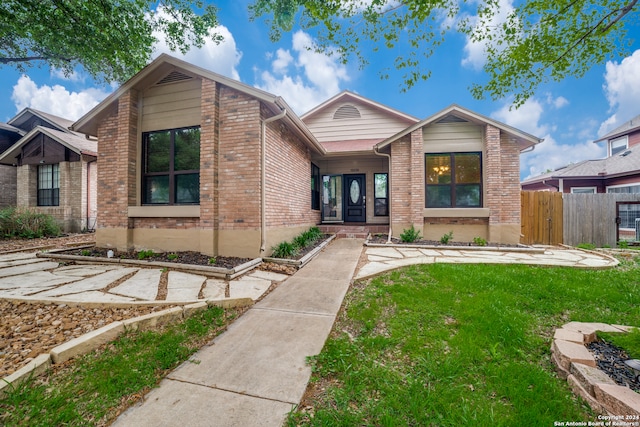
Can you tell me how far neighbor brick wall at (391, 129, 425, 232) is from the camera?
8102 mm

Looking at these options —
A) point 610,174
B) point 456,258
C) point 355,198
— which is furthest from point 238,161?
point 610,174

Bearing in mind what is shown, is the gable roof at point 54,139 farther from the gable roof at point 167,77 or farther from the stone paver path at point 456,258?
the stone paver path at point 456,258

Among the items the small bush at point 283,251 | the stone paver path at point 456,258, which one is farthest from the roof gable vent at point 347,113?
the small bush at point 283,251

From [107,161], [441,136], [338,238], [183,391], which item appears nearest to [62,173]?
[107,161]

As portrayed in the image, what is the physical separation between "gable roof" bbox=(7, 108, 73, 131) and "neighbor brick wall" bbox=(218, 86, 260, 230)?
16.0 m

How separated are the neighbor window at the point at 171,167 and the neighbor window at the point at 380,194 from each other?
23.9 ft

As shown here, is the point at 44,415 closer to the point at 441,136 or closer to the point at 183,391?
the point at 183,391

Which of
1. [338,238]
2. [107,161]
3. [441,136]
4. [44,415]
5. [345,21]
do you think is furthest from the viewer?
[338,238]

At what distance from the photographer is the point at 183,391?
1.82 m

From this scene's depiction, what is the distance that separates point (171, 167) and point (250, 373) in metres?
5.55

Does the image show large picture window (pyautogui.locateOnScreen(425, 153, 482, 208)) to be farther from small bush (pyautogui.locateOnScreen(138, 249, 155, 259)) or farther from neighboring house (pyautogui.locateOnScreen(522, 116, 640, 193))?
A: neighboring house (pyautogui.locateOnScreen(522, 116, 640, 193))

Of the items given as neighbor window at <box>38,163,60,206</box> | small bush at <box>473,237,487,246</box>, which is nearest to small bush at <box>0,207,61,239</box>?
neighbor window at <box>38,163,60,206</box>

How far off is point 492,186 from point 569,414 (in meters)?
7.47

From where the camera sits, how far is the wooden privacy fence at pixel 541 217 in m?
8.43
